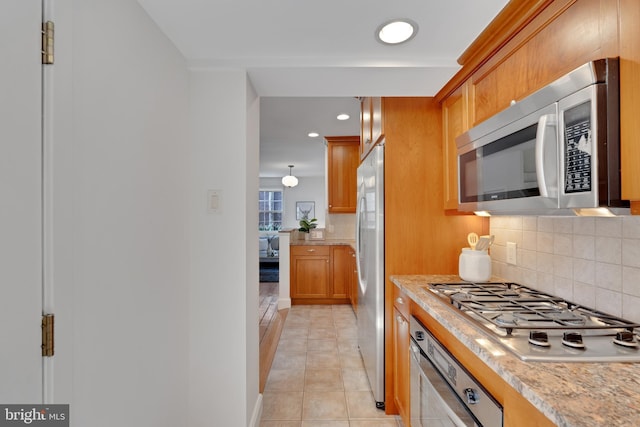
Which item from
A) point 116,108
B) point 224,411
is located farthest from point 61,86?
point 224,411

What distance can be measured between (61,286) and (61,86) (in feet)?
1.77

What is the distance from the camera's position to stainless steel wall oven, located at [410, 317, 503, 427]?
0.96 metres

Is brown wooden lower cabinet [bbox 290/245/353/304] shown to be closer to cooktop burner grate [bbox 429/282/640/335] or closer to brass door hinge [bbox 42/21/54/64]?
cooktop burner grate [bbox 429/282/640/335]

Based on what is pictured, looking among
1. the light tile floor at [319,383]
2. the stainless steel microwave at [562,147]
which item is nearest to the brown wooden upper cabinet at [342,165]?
the light tile floor at [319,383]

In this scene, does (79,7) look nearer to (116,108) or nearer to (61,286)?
(116,108)

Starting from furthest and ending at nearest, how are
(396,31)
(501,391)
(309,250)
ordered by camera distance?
(309,250), (396,31), (501,391)

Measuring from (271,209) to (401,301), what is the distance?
27.7 feet

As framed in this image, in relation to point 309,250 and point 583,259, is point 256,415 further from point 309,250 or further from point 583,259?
point 309,250

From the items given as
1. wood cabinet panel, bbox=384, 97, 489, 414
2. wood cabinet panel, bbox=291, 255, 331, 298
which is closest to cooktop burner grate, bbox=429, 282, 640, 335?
wood cabinet panel, bbox=384, 97, 489, 414

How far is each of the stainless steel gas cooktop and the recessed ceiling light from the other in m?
1.18

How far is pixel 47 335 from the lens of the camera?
0.81m

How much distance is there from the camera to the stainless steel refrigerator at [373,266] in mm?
2084

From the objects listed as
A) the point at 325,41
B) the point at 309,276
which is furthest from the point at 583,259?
the point at 309,276

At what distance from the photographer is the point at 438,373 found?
128 centimetres
